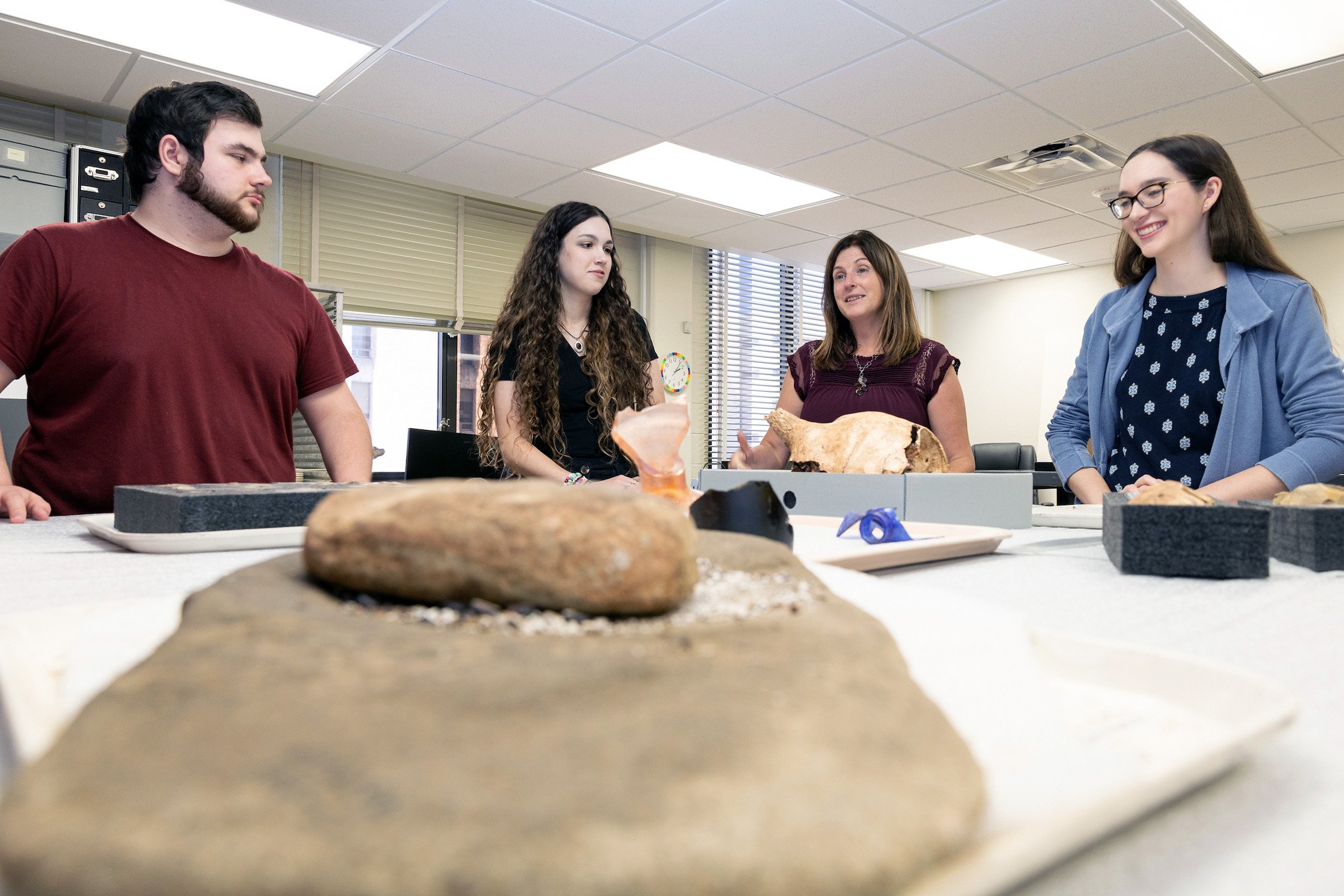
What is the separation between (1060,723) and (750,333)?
21.9 feet

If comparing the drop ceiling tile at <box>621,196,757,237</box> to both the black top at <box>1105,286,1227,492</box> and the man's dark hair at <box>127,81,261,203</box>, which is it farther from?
the black top at <box>1105,286,1227,492</box>

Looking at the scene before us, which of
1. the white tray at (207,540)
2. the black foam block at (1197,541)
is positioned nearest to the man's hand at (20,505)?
the white tray at (207,540)

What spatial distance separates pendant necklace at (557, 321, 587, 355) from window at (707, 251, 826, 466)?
417cm

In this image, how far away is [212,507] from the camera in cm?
85

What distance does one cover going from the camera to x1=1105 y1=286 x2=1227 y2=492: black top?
5.12 ft

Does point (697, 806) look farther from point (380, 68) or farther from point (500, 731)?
point (380, 68)

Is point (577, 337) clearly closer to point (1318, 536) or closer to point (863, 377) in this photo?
point (863, 377)

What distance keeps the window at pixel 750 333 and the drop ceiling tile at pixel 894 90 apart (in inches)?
100

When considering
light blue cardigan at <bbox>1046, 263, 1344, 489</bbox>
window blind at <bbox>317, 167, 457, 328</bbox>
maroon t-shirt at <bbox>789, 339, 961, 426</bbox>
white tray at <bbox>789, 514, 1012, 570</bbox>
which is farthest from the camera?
window blind at <bbox>317, 167, 457, 328</bbox>

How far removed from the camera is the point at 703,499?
0.71 m

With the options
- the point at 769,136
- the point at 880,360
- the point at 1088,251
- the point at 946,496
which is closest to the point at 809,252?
the point at 1088,251

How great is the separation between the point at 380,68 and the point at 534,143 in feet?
3.11

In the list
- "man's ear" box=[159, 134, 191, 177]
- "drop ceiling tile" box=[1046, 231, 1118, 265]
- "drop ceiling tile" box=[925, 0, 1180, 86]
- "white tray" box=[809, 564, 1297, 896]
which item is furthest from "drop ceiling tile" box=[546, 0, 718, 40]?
"drop ceiling tile" box=[1046, 231, 1118, 265]

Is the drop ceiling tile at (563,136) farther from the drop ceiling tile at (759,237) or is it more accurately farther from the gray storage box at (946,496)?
the gray storage box at (946,496)
